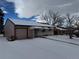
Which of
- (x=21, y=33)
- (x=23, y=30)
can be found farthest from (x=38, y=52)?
(x=23, y=30)

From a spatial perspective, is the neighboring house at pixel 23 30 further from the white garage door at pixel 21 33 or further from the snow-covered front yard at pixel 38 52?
the snow-covered front yard at pixel 38 52

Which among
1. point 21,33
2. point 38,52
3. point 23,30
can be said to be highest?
point 23,30

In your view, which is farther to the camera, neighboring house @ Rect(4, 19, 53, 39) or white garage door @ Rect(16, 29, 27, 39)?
white garage door @ Rect(16, 29, 27, 39)

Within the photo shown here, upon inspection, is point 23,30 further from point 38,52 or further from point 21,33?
point 38,52

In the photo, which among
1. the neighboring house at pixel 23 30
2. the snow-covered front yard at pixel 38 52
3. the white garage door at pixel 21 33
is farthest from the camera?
the white garage door at pixel 21 33

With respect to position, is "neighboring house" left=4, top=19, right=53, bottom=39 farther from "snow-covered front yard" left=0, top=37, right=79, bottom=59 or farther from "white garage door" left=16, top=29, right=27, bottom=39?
"snow-covered front yard" left=0, top=37, right=79, bottom=59

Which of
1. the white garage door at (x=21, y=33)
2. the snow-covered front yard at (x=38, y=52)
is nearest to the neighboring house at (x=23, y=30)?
the white garage door at (x=21, y=33)

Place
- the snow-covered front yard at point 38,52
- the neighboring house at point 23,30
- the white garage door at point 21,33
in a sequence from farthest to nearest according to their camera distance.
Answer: the white garage door at point 21,33 → the neighboring house at point 23,30 → the snow-covered front yard at point 38,52

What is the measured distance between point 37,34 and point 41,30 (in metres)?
1.46

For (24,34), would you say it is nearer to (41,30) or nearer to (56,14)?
(41,30)

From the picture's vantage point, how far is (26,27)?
61.9 feet

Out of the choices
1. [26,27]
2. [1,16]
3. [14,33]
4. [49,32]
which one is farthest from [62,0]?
[1,16]

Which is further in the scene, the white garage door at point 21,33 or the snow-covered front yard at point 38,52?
the white garage door at point 21,33

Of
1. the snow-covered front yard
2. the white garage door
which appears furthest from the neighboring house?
the snow-covered front yard
